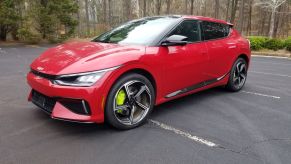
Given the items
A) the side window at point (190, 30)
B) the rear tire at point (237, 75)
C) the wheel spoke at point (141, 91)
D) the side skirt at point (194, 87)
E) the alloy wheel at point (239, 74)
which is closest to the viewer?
the wheel spoke at point (141, 91)

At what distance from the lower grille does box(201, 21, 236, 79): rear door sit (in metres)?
2.65

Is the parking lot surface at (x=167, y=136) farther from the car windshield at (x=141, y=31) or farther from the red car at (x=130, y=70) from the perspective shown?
the car windshield at (x=141, y=31)

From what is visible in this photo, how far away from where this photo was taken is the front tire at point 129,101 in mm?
3301

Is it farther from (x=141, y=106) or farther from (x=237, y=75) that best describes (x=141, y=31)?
(x=237, y=75)

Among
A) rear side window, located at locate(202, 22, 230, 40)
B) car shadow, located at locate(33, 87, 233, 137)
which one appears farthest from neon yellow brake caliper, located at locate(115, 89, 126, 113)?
rear side window, located at locate(202, 22, 230, 40)

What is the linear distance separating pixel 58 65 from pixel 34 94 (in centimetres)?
71

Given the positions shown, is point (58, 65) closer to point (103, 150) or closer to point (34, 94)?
point (34, 94)

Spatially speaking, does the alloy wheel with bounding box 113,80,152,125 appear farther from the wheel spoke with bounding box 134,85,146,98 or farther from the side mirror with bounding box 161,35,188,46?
the side mirror with bounding box 161,35,188,46

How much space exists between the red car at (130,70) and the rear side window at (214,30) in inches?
0.8

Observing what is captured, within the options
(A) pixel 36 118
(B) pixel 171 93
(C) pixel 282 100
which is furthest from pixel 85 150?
(C) pixel 282 100

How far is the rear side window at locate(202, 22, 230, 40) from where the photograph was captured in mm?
4805

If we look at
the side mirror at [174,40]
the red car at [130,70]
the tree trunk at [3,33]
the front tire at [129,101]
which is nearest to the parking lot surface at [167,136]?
the front tire at [129,101]

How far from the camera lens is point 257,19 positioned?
4181 centimetres

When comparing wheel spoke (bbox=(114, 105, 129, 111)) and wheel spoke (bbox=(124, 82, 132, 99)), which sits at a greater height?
wheel spoke (bbox=(124, 82, 132, 99))
